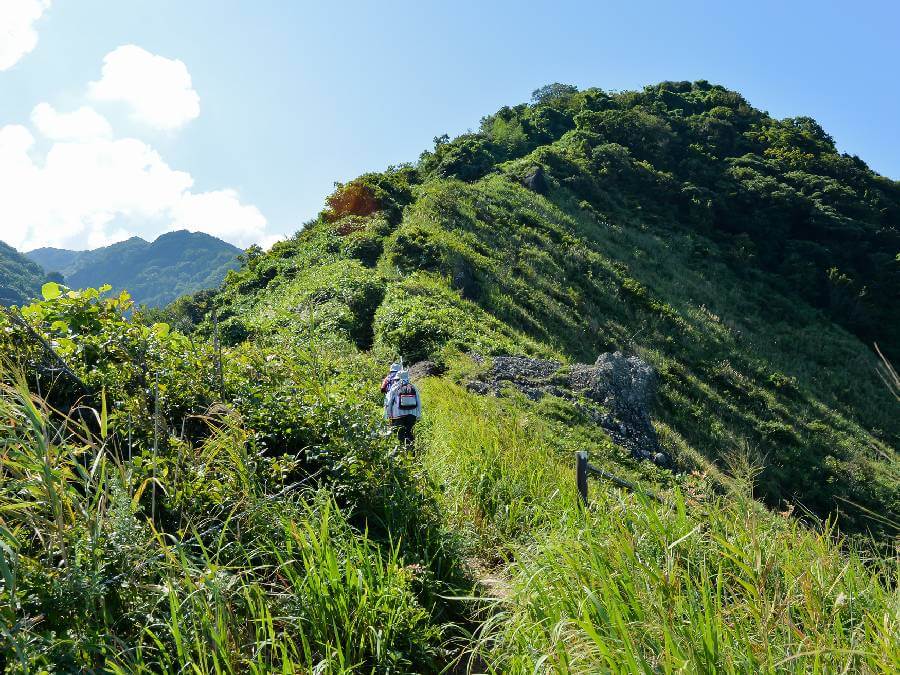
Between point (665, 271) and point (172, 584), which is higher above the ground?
point (665, 271)

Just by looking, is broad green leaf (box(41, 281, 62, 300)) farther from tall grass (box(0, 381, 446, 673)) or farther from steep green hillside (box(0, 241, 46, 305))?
steep green hillside (box(0, 241, 46, 305))

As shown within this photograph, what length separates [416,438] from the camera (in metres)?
6.94

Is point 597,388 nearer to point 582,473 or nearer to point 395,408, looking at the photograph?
point 395,408

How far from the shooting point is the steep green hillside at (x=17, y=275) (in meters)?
65.0

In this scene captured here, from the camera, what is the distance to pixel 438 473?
4.82 meters

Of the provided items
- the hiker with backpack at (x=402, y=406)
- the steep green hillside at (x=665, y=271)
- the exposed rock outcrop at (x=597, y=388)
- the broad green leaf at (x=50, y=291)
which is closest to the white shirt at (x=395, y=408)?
the hiker with backpack at (x=402, y=406)

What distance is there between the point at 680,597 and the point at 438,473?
2.87m

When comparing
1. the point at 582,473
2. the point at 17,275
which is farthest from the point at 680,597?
the point at 17,275

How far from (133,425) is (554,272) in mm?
24943

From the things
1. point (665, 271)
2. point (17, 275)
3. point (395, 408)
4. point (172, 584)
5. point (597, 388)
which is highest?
point (665, 271)

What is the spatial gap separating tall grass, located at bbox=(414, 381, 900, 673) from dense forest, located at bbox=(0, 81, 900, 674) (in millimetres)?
23

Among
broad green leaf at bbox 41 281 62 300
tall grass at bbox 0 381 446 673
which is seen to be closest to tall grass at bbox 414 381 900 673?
tall grass at bbox 0 381 446 673

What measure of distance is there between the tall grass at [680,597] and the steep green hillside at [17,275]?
223 feet

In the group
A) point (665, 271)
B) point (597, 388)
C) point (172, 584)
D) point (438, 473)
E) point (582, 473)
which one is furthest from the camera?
point (665, 271)
